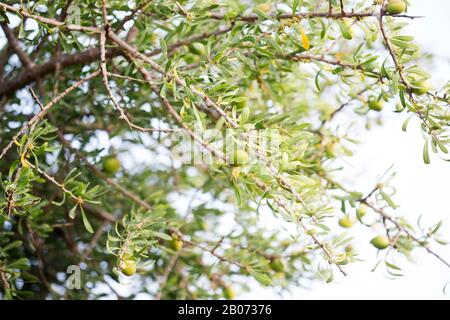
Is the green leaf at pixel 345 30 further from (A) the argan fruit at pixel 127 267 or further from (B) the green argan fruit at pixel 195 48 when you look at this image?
(A) the argan fruit at pixel 127 267

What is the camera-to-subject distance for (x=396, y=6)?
769 mm

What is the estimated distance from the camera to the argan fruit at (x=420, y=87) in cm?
81

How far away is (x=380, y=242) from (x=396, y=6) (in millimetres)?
398

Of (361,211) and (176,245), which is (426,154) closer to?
(361,211)

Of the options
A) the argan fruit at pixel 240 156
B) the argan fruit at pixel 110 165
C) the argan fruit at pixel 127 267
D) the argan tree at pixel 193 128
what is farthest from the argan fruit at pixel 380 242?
the argan fruit at pixel 110 165

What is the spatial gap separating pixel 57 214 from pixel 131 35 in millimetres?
416

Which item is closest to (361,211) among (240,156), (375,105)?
(375,105)

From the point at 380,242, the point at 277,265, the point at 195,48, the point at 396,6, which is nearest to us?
the point at 396,6

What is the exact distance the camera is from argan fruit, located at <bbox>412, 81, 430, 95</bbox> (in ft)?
2.65
